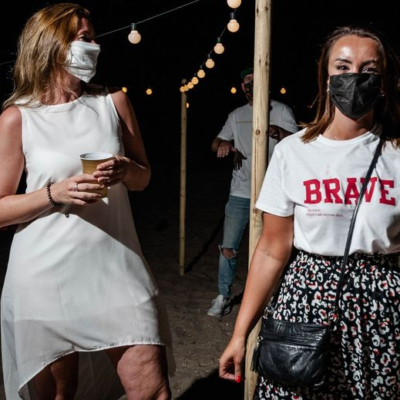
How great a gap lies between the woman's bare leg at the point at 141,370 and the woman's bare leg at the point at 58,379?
0.19 m

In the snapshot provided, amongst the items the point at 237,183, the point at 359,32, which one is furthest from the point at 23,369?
the point at 237,183

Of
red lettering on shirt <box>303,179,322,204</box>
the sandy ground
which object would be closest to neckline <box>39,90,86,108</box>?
red lettering on shirt <box>303,179,322,204</box>

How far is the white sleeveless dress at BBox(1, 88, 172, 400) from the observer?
1987 millimetres

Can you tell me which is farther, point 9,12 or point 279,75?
point 279,75

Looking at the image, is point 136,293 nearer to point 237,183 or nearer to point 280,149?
point 280,149

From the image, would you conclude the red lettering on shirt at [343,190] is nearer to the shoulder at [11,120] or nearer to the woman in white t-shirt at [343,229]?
the woman in white t-shirt at [343,229]

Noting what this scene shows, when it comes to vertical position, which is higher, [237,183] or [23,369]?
[237,183]

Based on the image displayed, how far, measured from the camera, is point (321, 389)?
63.8 inches

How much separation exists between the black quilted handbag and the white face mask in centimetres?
120

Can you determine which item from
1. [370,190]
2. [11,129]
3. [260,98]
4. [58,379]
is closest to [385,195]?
[370,190]

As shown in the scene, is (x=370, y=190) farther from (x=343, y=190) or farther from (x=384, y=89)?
(x=384, y=89)

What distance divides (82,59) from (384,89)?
1176mm

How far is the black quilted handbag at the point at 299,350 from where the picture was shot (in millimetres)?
1586

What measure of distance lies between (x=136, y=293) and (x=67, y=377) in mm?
484
